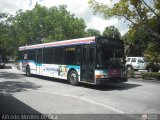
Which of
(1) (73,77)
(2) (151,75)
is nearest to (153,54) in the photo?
(2) (151,75)

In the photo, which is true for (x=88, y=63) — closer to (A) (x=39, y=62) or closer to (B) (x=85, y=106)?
(B) (x=85, y=106)

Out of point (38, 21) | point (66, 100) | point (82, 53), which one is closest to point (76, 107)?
point (66, 100)

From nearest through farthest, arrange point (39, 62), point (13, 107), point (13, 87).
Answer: point (13, 107) < point (13, 87) < point (39, 62)

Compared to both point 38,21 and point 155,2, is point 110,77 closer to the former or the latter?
point 155,2

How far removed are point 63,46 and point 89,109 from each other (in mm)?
8926

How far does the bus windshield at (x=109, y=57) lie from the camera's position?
14273 millimetres

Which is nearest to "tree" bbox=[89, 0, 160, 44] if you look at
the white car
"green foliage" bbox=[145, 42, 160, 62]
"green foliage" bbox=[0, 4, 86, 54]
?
"green foliage" bbox=[145, 42, 160, 62]

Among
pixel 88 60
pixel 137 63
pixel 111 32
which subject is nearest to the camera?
pixel 88 60

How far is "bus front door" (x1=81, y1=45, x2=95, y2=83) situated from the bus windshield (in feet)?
1.46

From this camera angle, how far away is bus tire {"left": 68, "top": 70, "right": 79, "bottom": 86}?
53.0 ft

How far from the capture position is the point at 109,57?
14.5 m

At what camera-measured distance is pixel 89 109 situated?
9234 millimetres

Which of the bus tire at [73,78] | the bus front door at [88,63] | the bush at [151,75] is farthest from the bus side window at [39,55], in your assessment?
the bush at [151,75]

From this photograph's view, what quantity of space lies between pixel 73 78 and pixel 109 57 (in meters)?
3.12
